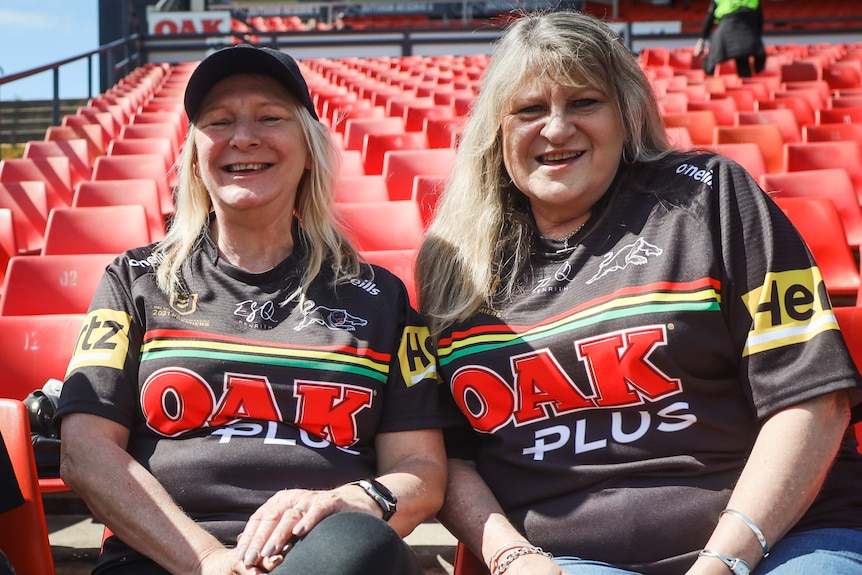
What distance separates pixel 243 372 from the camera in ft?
5.59

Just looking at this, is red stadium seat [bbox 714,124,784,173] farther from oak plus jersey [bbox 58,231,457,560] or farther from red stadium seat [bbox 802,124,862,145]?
oak plus jersey [bbox 58,231,457,560]

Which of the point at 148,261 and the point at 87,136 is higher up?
the point at 87,136

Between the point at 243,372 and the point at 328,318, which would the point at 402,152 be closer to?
the point at 328,318

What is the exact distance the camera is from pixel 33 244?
4.31 meters

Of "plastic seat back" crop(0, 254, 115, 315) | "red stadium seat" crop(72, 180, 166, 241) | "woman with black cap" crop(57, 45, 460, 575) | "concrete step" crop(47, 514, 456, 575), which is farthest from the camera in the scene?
"red stadium seat" crop(72, 180, 166, 241)

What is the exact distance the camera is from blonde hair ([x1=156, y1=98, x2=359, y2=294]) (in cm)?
189

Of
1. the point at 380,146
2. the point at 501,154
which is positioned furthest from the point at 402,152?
the point at 501,154

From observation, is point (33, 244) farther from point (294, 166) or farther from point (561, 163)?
point (561, 163)

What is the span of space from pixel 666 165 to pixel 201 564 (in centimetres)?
117

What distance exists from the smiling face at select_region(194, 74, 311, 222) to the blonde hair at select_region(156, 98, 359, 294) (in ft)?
0.14

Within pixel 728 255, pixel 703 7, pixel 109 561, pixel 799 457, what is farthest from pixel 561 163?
pixel 703 7

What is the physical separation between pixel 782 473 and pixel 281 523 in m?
0.83

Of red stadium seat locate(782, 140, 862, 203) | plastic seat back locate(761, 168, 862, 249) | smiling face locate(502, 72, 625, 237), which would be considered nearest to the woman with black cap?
smiling face locate(502, 72, 625, 237)

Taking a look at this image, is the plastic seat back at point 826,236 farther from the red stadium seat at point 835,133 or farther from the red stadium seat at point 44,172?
the red stadium seat at point 44,172
